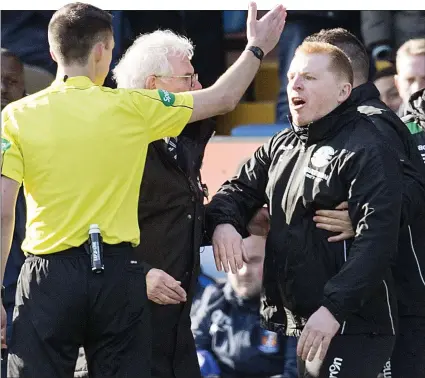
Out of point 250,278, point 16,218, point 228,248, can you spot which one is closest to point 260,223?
point 228,248

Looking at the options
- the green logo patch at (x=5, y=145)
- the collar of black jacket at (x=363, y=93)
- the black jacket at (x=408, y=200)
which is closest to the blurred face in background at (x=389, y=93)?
the black jacket at (x=408, y=200)

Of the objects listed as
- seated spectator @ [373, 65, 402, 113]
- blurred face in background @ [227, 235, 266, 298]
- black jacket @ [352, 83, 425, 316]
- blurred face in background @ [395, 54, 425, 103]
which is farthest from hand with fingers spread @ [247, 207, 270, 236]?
seated spectator @ [373, 65, 402, 113]

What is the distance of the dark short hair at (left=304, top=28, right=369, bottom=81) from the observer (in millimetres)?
4793

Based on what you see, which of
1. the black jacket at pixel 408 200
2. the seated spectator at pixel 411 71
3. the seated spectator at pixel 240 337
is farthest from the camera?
the seated spectator at pixel 240 337

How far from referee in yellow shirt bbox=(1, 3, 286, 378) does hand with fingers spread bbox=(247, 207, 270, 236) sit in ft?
2.34

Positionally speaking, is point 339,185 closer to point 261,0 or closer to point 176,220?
point 176,220

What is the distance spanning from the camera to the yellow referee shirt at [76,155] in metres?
3.92

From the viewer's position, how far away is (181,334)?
4.56 m

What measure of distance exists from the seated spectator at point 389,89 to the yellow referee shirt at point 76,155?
2.96 meters

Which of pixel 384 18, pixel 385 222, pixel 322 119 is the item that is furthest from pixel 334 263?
pixel 384 18

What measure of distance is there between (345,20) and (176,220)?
3.16 meters

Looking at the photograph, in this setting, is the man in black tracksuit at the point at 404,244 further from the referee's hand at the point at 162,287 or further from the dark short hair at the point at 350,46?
the referee's hand at the point at 162,287

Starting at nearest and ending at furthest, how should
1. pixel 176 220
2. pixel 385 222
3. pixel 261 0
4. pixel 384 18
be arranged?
pixel 385 222 → pixel 176 220 → pixel 261 0 → pixel 384 18

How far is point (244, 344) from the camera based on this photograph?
20.8ft
